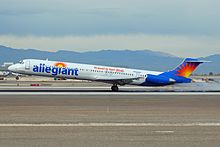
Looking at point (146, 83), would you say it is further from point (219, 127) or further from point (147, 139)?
point (147, 139)

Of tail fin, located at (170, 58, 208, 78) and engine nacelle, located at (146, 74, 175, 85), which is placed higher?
tail fin, located at (170, 58, 208, 78)

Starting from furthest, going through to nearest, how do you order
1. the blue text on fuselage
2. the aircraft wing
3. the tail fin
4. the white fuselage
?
the tail fin, the aircraft wing, the white fuselage, the blue text on fuselage

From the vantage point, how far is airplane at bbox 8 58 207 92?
2068 inches

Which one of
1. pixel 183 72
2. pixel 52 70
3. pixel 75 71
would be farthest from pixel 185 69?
pixel 52 70

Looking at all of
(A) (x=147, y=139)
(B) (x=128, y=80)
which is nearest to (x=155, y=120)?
(A) (x=147, y=139)

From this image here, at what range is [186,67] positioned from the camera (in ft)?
180

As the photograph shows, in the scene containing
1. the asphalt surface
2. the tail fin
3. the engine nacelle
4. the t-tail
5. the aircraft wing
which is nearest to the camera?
the asphalt surface

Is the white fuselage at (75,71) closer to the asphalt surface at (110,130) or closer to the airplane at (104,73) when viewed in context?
the airplane at (104,73)

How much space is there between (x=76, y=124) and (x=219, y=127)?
539cm

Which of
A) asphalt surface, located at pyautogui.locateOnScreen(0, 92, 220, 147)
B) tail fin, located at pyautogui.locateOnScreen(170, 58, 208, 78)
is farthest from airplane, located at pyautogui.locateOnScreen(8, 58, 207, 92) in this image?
asphalt surface, located at pyautogui.locateOnScreen(0, 92, 220, 147)

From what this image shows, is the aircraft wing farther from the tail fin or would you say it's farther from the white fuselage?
the tail fin

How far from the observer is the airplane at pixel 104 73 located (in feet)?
172

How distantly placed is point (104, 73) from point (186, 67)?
9.49m

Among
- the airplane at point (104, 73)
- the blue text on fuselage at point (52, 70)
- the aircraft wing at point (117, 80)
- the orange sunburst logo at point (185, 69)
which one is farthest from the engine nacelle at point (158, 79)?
the blue text on fuselage at point (52, 70)
